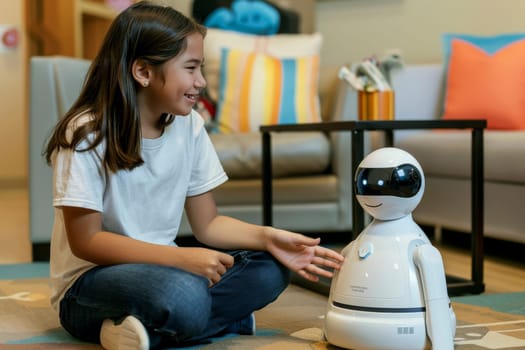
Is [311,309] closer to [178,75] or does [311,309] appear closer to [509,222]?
[178,75]

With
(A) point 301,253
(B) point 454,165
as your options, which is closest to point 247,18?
(B) point 454,165

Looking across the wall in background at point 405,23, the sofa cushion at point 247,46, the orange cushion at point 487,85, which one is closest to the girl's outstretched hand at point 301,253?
the orange cushion at point 487,85

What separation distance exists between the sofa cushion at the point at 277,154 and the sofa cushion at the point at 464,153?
1.03 ft

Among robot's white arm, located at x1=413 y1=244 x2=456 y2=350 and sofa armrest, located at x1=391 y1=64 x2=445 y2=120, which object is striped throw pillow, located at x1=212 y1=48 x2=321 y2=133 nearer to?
sofa armrest, located at x1=391 y1=64 x2=445 y2=120

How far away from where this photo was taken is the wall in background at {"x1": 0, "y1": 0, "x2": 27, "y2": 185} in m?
5.14

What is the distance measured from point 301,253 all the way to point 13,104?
4310 millimetres

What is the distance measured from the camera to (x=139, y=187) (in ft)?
4.33

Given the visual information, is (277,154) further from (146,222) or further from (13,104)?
(13,104)

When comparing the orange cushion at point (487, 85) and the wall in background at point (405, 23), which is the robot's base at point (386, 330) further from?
the wall in background at point (405, 23)

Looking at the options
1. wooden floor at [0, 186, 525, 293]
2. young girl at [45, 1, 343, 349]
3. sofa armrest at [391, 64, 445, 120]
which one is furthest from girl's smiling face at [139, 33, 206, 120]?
sofa armrest at [391, 64, 445, 120]

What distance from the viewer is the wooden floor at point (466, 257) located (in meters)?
1.94

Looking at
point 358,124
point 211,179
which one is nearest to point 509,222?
point 358,124

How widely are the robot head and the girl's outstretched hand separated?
3.9 inches

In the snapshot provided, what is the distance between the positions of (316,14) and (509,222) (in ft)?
5.59
